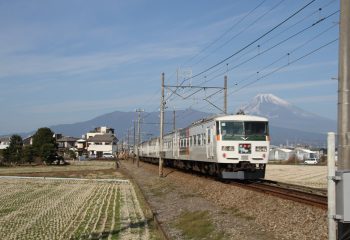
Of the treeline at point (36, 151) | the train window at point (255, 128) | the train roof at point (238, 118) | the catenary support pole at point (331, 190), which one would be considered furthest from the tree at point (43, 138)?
the catenary support pole at point (331, 190)

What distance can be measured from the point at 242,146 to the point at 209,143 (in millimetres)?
2503

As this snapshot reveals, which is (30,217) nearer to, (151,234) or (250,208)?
(151,234)

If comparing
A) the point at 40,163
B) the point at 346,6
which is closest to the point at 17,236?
the point at 346,6

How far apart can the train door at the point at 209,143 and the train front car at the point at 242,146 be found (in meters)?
0.94

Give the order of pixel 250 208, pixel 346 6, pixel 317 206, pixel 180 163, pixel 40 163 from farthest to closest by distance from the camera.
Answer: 1. pixel 40 163
2. pixel 180 163
3. pixel 250 208
4. pixel 317 206
5. pixel 346 6

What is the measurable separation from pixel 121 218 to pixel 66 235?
3.65 m

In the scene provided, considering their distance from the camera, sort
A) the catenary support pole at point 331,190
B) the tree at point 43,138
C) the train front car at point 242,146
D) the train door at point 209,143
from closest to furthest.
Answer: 1. the catenary support pole at point 331,190
2. the train front car at point 242,146
3. the train door at point 209,143
4. the tree at point 43,138

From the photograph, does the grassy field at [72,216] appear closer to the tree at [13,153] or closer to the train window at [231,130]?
the train window at [231,130]

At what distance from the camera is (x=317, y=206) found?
41.4 ft

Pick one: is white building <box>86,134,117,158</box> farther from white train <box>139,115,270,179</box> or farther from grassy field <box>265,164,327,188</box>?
white train <box>139,115,270,179</box>

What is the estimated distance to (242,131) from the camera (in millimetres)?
23547

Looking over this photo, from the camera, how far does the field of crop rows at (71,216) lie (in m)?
14.1

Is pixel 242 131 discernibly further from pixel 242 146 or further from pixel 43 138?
pixel 43 138

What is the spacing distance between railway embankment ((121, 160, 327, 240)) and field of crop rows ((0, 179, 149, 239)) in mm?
1055
